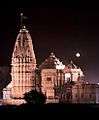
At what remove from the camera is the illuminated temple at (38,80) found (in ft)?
327

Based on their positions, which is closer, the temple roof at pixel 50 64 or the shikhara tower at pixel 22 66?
the shikhara tower at pixel 22 66

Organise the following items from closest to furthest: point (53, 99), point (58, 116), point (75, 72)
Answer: point (58, 116), point (53, 99), point (75, 72)

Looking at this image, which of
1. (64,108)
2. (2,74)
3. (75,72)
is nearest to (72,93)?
(75,72)

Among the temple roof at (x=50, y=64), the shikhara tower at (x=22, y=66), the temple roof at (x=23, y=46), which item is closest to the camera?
the temple roof at (x=23, y=46)

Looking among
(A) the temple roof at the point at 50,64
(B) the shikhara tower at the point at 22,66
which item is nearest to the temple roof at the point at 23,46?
(B) the shikhara tower at the point at 22,66

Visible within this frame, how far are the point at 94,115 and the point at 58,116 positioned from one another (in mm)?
1629

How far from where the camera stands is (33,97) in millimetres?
53250

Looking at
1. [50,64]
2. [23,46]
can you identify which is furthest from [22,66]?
[50,64]

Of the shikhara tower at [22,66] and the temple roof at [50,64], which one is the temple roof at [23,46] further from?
the temple roof at [50,64]

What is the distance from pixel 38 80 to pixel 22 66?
4356mm

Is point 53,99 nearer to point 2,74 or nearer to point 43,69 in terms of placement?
point 43,69

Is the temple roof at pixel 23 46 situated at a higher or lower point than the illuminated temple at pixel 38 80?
higher

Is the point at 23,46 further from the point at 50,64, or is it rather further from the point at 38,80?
the point at 38,80

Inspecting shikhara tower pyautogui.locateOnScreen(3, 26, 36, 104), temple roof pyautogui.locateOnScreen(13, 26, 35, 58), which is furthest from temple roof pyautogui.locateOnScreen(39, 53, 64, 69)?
temple roof pyautogui.locateOnScreen(13, 26, 35, 58)
